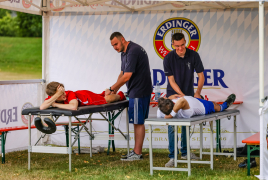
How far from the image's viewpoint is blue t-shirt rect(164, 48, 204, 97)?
14.4 ft

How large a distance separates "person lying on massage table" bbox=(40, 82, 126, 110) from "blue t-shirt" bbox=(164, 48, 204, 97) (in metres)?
0.78

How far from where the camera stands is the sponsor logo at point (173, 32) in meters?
5.48

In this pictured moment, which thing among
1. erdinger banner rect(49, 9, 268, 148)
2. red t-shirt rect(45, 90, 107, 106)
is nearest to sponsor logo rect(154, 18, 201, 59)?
erdinger banner rect(49, 9, 268, 148)

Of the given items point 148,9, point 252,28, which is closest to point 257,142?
point 252,28

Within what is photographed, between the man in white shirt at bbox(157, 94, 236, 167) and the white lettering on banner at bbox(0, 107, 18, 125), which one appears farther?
the white lettering on banner at bbox(0, 107, 18, 125)

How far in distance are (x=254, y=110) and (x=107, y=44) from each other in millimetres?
2360

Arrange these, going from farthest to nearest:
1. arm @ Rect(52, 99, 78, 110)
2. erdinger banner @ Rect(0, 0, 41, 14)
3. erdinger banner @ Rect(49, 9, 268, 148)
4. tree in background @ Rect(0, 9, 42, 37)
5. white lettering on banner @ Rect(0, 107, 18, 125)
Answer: tree in background @ Rect(0, 9, 42, 37) < erdinger banner @ Rect(49, 9, 268, 148) < erdinger banner @ Rect(0, 0, 41, 14) < white lettering on banner @ Rect(0, 107, 18, 125) < arm @ Rect(52, 99, 78, 110)

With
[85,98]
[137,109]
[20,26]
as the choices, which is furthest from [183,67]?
[20,26]

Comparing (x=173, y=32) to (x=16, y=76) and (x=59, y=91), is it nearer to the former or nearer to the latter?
(x=59, y=91)

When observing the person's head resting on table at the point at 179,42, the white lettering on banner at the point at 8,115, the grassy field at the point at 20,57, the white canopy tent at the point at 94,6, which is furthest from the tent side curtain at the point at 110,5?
the grassy field at the point at 20,57

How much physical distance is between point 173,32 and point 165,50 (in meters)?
0.29

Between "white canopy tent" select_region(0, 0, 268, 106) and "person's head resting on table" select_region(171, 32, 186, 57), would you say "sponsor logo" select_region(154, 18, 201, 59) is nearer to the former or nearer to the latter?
"white canopy tent" select_region(0, 0, 268, 106)

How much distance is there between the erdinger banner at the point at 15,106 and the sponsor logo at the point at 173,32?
6.42 ft

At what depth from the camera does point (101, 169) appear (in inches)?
159
